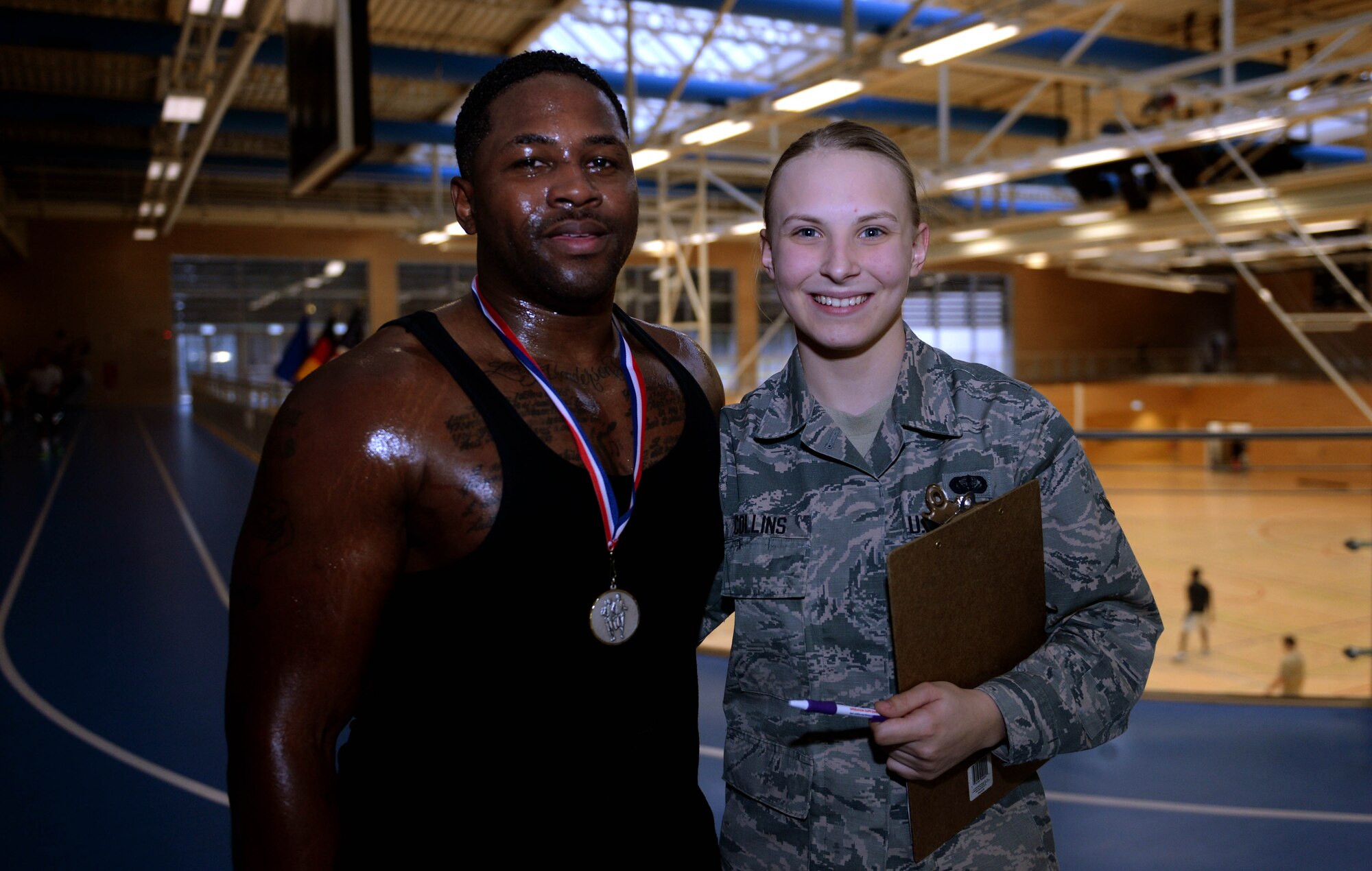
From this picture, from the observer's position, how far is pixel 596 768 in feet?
4.96

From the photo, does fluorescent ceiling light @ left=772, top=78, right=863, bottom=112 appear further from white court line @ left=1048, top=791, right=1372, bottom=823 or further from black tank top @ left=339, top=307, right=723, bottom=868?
black tank top @ left=339, top=307, right=723, bottom=868

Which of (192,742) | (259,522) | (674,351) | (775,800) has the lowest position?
(192,742)

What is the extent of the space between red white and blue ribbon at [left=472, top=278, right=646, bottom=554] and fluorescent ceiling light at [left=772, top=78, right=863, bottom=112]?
21.2ft

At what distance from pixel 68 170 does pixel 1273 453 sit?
94.2 feet

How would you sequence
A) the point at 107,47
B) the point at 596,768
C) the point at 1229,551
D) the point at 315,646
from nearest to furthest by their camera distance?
the point at 315,646 < the point at 596,768 < the point at 107,47 < the point at 1229,551

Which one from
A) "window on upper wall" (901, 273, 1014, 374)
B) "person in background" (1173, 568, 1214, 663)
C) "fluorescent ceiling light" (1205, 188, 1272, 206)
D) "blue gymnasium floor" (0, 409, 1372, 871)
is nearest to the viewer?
"blue gymnasium floor" (0, 409, 1372, 871)

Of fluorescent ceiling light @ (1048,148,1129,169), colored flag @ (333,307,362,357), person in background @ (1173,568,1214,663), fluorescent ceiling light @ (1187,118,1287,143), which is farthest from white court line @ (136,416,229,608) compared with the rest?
person in background @ (1173,568,1214,663)

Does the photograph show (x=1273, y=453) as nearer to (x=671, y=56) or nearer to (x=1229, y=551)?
(x=1229, y=551)

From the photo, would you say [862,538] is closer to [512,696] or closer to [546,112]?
[512,696]

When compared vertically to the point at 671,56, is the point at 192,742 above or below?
below

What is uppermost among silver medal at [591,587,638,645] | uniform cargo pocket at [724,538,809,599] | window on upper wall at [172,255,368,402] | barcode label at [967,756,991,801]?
window on upper wall at [172,255,368,402]

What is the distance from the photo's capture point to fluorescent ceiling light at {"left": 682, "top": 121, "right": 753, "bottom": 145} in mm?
9188

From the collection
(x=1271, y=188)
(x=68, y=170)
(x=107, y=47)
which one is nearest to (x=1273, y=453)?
(x=1271, y=188)

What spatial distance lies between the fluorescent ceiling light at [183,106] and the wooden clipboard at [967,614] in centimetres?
1062
